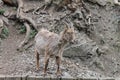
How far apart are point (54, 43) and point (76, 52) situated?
2.27 meters

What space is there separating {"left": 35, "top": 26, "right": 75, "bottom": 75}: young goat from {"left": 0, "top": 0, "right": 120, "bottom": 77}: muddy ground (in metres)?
0.34

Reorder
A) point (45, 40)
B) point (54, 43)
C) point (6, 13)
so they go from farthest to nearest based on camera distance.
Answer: point (6, 13) < point (45, 40) < point (54, 43)

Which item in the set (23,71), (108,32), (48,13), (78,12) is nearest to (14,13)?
(48,13)

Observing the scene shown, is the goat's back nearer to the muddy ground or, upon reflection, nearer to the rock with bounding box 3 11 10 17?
the muddy ground

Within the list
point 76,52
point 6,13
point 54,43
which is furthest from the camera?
point 6,13

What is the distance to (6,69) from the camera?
24.0 ft

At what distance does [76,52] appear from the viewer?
8.48 m

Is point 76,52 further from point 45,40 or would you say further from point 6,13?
point 6,13

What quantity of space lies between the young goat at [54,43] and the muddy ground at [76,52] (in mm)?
335

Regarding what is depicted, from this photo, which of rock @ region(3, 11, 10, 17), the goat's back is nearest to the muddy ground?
rock @ region(3, 11, 10, 17)

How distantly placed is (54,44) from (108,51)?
3.60 metres

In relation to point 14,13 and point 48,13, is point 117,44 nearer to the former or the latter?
point 48,13

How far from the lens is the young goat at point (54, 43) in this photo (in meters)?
6.05

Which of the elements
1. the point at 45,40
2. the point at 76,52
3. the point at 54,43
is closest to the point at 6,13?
the point at 76,52
